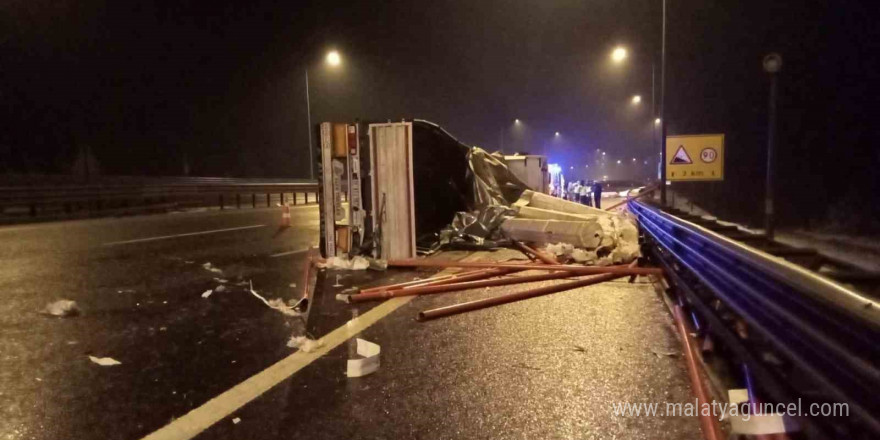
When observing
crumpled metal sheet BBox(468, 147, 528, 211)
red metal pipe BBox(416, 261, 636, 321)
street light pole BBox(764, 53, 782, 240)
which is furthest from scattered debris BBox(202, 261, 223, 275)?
street light pole BBox(764, 53, 782, 240)

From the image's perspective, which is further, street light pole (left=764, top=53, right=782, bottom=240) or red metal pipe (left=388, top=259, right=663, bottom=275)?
street light pole (left=764, top=53, right=782, bottom=240)

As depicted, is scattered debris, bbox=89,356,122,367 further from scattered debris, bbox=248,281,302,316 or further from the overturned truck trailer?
the overturned truck trailer

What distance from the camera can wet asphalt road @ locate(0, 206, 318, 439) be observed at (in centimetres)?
343

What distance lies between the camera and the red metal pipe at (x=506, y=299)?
17.7ft

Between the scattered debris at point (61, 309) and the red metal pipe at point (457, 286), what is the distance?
2.79 meters

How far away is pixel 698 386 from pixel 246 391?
2833 millimetres

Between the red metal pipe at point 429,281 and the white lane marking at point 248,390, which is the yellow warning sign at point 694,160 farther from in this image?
the white lane marking at point 248,390

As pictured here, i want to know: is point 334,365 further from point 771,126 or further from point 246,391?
point 771,126

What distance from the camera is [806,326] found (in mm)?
2607

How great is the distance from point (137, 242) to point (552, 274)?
8.71 metres

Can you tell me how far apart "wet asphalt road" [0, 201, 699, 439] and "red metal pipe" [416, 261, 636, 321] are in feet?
0.47

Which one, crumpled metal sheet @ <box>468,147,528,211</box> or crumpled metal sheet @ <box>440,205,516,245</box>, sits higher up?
crumpled metal sheet @ <box>468,147,528,211</box>

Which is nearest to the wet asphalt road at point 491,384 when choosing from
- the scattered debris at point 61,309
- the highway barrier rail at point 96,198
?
the scattered debris at point 61,309

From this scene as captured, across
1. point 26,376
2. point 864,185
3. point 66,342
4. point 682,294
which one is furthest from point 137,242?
point 864,185
